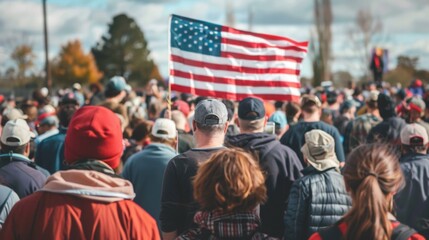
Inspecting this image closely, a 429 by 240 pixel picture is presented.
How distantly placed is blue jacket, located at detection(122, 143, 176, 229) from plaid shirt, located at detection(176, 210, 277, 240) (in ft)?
8.55

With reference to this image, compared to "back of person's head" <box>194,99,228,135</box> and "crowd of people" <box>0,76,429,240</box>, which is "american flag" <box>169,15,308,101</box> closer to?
"crowd of people" <box>0,76,429,240</box>

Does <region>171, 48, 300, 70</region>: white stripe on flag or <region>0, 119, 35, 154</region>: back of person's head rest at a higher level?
<region>171, 48, 300, 70</region>: white stripe on flag

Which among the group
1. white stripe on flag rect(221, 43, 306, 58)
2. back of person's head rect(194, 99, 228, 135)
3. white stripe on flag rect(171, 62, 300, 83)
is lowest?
back of person's head rect(194, 99, 228, 135)

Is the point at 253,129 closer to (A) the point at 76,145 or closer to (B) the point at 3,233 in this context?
(A) the point at 76,145

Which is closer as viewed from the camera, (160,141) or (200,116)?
(200,116)

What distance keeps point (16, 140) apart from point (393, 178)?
3.39m

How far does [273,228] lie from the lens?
529 cm

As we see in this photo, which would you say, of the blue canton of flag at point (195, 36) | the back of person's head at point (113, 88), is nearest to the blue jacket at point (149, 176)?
the blue canton of flag at point (195, 36)

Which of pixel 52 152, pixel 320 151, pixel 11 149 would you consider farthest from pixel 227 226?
pixel 52 152

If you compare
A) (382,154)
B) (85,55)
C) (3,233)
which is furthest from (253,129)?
(85,55)

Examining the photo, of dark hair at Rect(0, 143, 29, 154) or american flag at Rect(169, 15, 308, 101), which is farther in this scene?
american flag at Rect(169, 15, 308, 101)

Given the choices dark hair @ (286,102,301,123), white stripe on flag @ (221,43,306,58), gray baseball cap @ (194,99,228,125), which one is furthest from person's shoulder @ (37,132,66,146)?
dark hair @ (286,102,301,123)

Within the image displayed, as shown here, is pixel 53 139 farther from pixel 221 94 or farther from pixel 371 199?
pixel 371 199

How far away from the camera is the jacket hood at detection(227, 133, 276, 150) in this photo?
5367 mm
